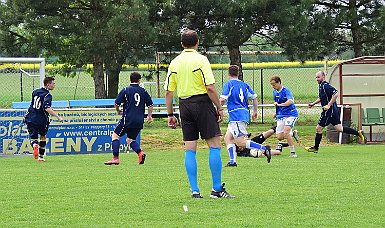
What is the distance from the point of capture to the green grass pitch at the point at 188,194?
8.74 m

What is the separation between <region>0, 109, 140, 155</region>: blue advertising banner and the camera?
70.3ft

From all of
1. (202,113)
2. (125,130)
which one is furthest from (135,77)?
(202,113)

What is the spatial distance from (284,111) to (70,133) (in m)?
5.76

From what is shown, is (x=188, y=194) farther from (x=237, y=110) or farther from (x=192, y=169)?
(x=237, y=110)

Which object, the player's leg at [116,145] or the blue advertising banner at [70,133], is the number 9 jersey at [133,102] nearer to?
the player's leg at [116,145]

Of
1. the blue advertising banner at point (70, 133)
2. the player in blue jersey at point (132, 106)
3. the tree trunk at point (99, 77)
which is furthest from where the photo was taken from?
the tree trunk at point (99, 77)

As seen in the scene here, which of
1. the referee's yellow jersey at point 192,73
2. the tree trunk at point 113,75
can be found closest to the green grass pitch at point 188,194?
the referee's yellow jersey at point 192,73

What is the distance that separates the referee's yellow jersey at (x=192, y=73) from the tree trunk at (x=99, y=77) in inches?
693

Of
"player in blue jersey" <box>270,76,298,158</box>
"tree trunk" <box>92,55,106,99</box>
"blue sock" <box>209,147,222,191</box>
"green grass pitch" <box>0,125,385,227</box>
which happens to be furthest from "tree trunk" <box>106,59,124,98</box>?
"blue sock" <box>209,147,222,191</box>

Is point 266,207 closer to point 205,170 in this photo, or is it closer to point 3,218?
point 3,218

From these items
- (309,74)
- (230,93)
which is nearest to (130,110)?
(230,93)

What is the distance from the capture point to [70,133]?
2217 centimetres

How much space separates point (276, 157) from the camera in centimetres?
1903

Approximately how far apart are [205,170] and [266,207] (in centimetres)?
575
